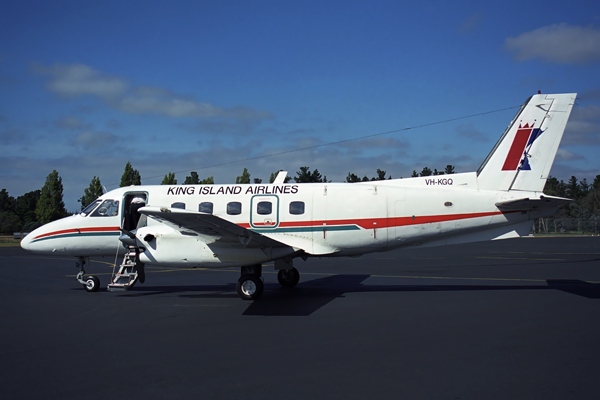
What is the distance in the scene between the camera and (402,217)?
12.5 m

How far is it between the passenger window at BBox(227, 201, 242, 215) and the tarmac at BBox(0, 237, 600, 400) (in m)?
2.53

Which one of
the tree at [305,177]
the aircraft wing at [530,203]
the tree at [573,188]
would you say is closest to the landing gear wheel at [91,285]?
the aircraft wing at [530,203]

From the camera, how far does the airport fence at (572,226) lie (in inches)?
2285

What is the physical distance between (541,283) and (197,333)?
456 inches

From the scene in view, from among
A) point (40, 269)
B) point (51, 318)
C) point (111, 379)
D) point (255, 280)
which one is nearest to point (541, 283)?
point (255, 280)

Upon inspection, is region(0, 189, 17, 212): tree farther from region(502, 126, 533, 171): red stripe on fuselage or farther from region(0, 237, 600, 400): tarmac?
region(502, 126, 533, 171): red stripe on fuselage

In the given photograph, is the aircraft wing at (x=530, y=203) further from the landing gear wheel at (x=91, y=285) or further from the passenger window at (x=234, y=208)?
the landing gear wheel at (x=91, y=285)

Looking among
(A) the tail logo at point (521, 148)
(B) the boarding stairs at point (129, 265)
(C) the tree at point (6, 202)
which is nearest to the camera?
(A) the tail logo at point (521, 148)

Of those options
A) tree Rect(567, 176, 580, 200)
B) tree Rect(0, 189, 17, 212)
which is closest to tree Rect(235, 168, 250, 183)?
tree Rect(0, 189, 17, 212)

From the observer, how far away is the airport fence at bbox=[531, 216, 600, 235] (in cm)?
5804

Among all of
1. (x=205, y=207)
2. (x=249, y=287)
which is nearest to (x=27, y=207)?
(x=205, y=207)

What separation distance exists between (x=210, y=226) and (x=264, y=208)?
2509mm

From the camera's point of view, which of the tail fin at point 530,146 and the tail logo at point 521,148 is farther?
the tail logo at point 521,148

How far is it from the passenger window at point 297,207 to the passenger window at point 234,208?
1.60 meters
